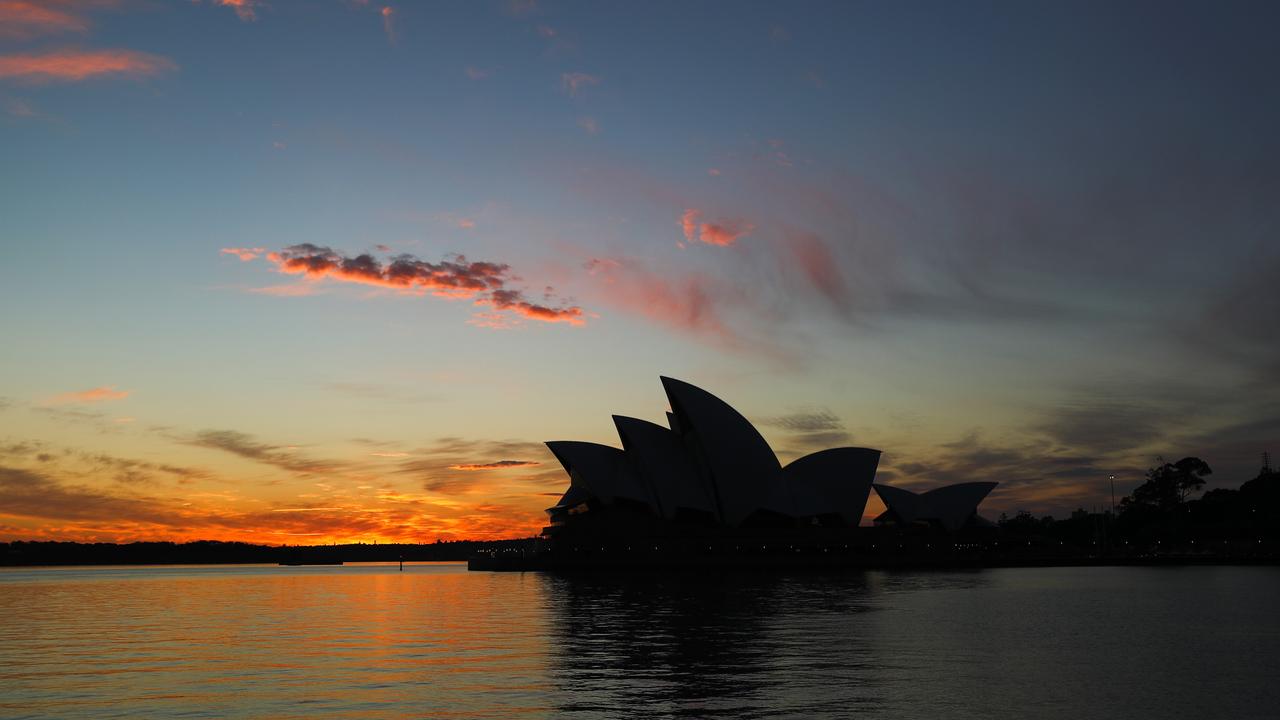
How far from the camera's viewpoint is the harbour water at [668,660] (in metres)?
20.6

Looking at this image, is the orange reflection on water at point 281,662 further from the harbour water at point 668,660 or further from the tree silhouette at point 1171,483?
the tree silhouette at point 1171,483

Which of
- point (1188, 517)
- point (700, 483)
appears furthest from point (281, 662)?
point (1188, 517)

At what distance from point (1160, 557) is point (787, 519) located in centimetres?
5159

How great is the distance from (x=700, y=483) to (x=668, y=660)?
72641 millimetres

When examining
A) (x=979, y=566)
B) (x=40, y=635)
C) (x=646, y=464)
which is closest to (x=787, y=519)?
(x=646, y=464)

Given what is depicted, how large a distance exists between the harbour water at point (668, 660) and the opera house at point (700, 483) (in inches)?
1682

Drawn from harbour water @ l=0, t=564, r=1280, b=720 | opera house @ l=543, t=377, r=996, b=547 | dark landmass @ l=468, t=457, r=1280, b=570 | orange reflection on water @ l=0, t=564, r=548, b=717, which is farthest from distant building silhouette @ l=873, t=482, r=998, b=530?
orange reflection on water @ l=0, t=564, r=548, b=717

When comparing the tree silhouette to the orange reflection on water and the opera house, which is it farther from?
the orange reflection on water

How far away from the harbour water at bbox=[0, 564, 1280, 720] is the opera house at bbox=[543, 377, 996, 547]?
4272cm

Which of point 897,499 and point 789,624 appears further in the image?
point 897,499

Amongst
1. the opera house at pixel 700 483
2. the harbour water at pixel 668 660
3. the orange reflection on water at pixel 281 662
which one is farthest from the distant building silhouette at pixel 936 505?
the orange reflection on water at pixel 281 662

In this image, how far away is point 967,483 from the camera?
432 feet

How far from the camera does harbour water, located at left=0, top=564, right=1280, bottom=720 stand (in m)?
20.6

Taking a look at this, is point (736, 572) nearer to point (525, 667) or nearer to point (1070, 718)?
point (525, 667)
